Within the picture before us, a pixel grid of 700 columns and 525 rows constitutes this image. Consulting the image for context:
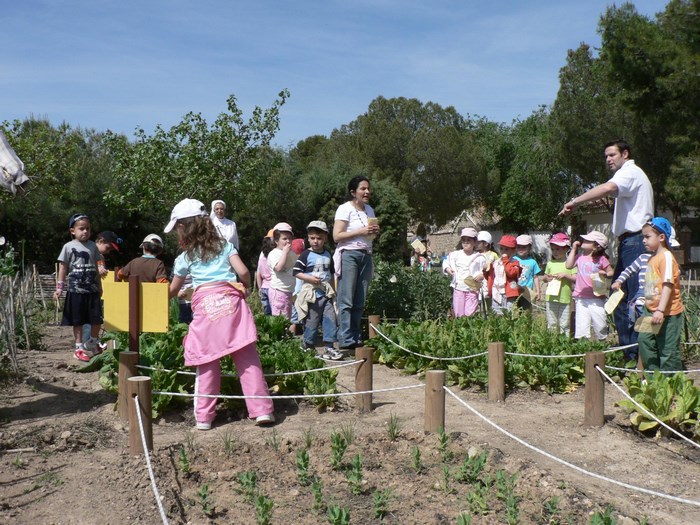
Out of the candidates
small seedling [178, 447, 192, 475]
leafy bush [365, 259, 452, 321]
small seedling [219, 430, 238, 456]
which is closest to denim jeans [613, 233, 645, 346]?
leafy bush [365, 259, 452, 321]

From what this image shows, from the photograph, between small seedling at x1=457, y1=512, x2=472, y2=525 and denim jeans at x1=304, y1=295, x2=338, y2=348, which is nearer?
small seedling at x1=457, y1=512, x2=472, y2=525

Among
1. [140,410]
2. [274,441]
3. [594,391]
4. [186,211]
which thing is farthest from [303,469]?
[594,391]

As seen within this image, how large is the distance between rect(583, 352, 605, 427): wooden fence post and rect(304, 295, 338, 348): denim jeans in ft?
10.9

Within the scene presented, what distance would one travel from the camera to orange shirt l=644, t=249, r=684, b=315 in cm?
573

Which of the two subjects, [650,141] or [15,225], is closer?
[15,225]

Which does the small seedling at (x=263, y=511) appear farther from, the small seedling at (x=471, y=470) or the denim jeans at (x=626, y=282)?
the denim jeans at (x=626, y=282)

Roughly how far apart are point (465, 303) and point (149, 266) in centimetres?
386

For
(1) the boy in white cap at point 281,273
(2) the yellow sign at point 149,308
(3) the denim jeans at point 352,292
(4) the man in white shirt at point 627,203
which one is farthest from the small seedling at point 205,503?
(1) the boy in white cap at point 281,273

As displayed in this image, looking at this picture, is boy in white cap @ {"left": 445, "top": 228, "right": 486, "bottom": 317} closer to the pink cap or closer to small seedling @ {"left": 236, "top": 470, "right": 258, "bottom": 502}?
the pink cap

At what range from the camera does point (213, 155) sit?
17969mm

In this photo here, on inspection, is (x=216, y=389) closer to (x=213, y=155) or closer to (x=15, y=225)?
(x=213, y=155)

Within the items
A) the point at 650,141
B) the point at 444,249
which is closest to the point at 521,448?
the point at 650,141

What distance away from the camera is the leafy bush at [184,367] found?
542 cm

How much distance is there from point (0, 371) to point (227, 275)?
2758mm
